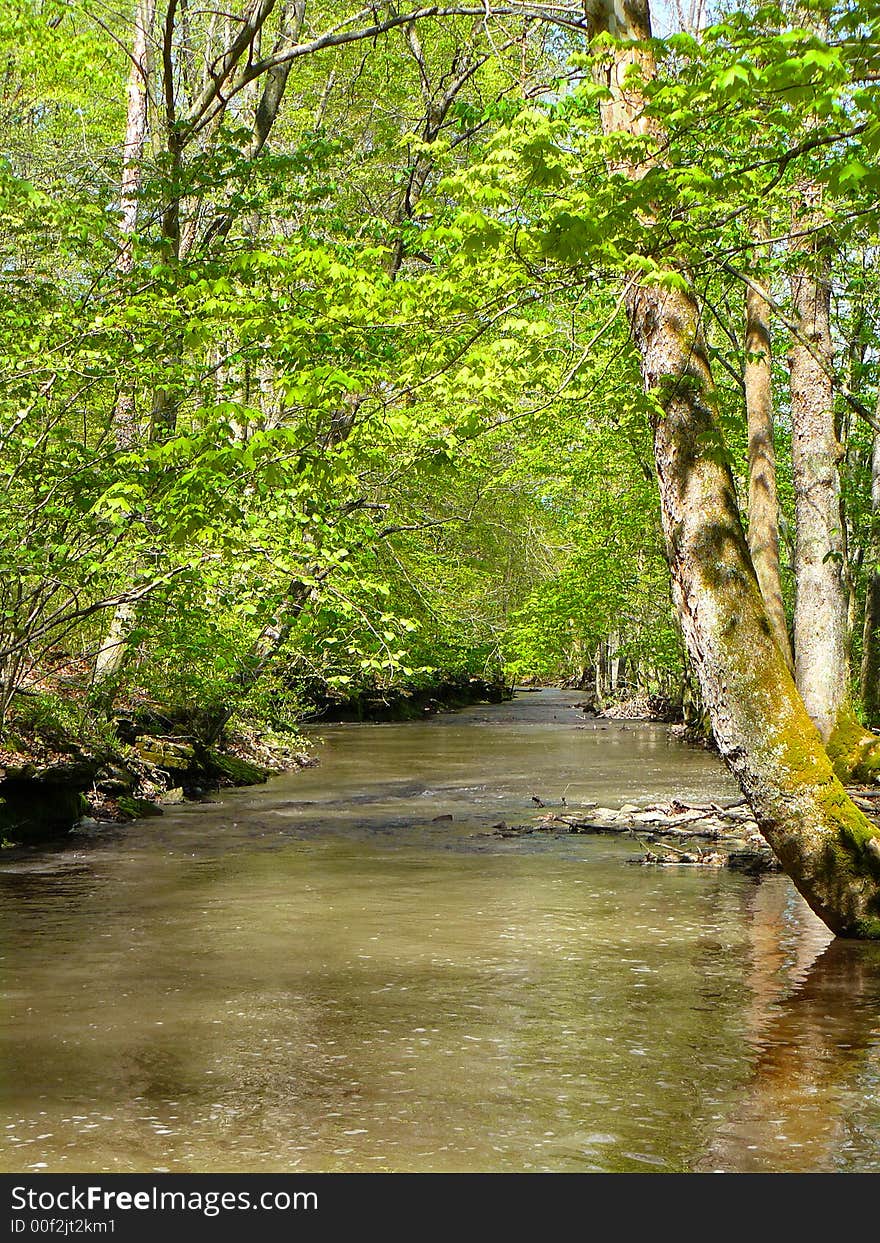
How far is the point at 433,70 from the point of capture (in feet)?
76.0

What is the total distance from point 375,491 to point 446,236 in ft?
58.5

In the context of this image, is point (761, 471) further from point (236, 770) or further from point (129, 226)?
point (236, 770)

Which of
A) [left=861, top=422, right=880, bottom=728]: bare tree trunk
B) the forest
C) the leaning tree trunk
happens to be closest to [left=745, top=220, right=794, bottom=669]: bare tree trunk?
the forest

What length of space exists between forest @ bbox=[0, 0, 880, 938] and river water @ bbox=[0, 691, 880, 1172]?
161cm

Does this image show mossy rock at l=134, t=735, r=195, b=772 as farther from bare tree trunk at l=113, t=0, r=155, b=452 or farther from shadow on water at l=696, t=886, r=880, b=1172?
shadow on water at l=696, t=886, r=880, b=1172

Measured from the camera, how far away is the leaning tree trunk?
26.9 ft

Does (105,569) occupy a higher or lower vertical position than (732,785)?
higher

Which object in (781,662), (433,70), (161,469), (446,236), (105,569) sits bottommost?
(781,662)

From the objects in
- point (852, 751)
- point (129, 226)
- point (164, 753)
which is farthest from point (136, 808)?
point (852, 751)

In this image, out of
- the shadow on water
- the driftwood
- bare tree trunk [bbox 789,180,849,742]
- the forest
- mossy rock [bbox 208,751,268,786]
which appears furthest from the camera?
mossy rock [bbox 208,751,268,786]

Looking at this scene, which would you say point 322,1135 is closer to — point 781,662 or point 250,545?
point 781,662

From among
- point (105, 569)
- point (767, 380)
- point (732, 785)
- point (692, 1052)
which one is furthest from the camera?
point (732, 785)
